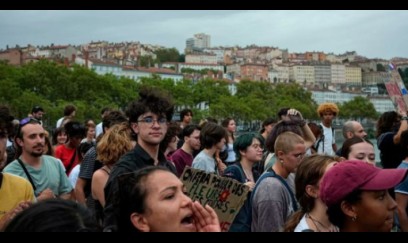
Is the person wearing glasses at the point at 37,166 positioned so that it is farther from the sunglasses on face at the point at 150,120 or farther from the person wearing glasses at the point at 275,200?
the person wearing glasses at the point at 275,200

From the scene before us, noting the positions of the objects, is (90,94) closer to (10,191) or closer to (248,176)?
(248,176)

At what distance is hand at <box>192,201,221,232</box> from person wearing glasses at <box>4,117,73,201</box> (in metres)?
2.39

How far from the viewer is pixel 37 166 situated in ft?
15.9

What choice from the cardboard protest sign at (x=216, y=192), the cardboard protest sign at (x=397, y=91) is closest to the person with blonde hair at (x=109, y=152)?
the cardboard protest sign at (x=216, y=192)

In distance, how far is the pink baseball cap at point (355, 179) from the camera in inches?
103

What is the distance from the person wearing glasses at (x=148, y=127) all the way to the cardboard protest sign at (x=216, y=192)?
14 centimetres

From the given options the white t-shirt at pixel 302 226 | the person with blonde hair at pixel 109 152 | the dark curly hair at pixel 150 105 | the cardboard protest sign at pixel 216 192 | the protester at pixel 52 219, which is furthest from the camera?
the person with blonde hair at pixel 109 152

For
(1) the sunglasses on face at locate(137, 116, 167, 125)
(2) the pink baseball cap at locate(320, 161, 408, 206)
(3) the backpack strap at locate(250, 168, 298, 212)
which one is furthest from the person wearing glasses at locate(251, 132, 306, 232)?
(2) the pink baseball cap at locate(320, 161, 408, 206)

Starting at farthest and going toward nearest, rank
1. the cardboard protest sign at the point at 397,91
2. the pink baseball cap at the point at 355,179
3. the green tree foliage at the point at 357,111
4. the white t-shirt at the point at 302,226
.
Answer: the green tree foliage at the point at 357,111 → the cardboard protest sign at the point at 397,91 → the white t-shirt at the point at 302,226 → the pink baseball cap at the point at 355,179

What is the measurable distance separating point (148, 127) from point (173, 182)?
53.4 inches

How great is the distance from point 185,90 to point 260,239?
88.2 m

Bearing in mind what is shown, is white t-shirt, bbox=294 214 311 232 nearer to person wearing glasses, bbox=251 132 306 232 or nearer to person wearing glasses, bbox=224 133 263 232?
person wearing glasses, bbox=251 132 306 232

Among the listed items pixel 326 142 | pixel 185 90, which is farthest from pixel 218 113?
pixel 326 142

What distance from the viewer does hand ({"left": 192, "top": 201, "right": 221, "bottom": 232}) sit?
2432 millimetres
